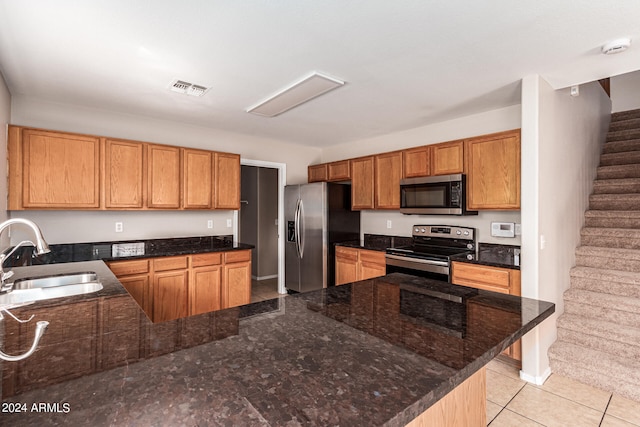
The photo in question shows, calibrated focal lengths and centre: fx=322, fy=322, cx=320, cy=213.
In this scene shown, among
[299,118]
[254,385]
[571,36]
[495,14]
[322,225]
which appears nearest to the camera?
[254,385]

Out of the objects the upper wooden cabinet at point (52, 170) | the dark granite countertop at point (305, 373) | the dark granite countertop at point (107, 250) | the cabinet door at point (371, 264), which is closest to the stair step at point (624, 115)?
the cabinet door at point (371, 264)

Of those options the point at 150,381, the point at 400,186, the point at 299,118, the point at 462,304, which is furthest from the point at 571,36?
the point at 150,381

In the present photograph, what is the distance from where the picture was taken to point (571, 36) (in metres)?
1.98

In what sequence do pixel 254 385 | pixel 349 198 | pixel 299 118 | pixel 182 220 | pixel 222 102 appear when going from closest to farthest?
pixel 254 385
pixel 222 102
pixel 299 118
pixel 182 220
pixel 349 198

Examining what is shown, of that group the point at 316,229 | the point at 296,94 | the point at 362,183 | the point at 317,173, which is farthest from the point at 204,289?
the point at 317,173

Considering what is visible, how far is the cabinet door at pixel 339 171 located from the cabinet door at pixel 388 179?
20.2 inches

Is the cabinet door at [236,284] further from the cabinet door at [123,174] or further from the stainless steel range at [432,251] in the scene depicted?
the stainless steel range at [432,251]

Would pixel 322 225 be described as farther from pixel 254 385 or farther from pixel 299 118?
pixel 254 385

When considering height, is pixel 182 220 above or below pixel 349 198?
below

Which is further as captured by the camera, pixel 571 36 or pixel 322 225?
pixel 322 225

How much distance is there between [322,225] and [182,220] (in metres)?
1.83

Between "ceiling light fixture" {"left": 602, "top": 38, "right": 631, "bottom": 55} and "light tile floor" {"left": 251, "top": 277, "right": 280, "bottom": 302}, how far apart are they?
4353 mm

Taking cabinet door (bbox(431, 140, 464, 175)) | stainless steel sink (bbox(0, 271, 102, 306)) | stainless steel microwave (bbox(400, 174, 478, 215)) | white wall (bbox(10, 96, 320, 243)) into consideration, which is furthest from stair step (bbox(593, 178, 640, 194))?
stainless steel sink (bbox(0, 271, 102, 306))

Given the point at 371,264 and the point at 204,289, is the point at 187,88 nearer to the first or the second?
the point at 204,289
